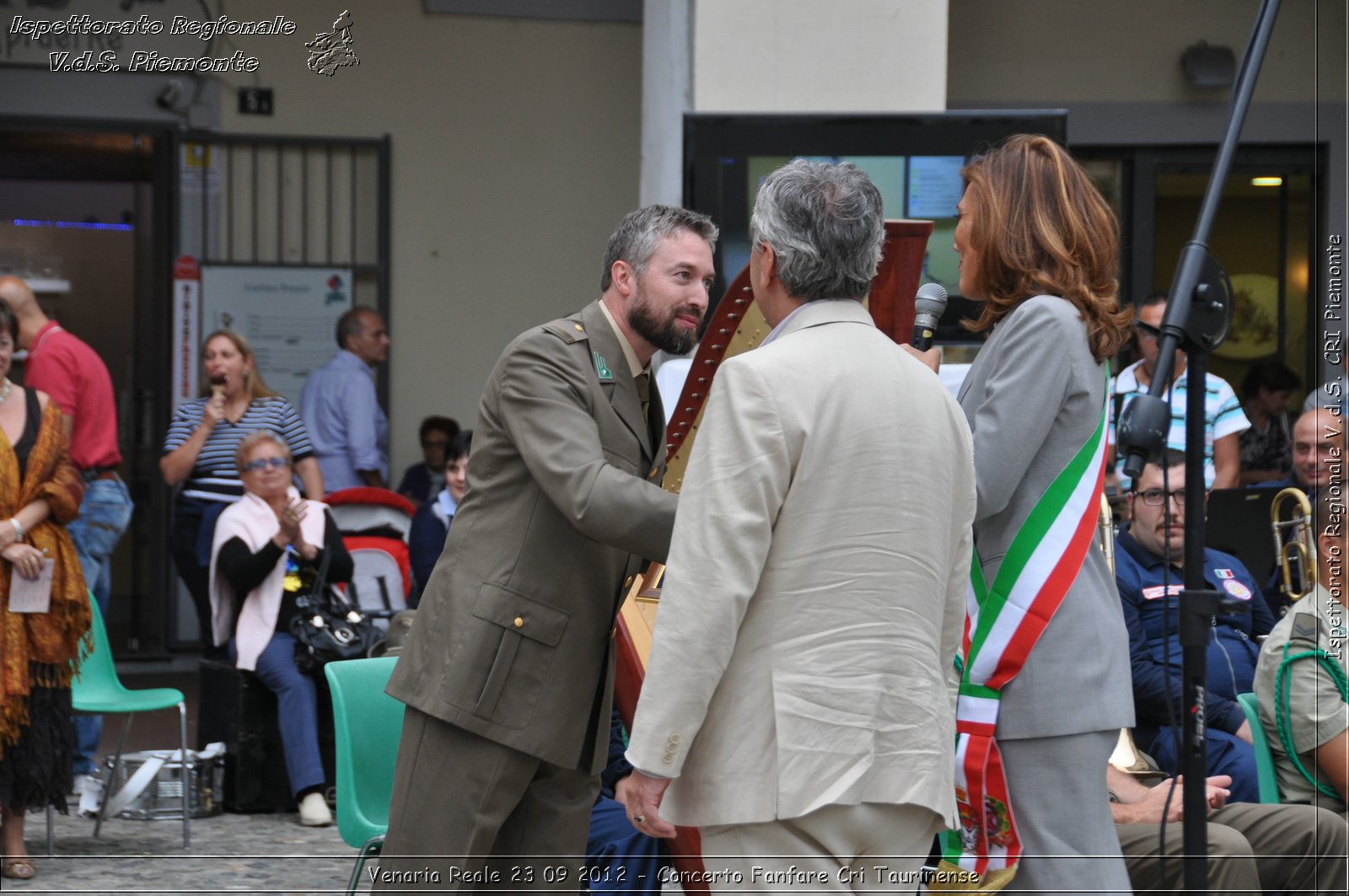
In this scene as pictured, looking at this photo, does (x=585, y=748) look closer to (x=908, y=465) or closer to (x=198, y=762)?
(x=908, y=465)

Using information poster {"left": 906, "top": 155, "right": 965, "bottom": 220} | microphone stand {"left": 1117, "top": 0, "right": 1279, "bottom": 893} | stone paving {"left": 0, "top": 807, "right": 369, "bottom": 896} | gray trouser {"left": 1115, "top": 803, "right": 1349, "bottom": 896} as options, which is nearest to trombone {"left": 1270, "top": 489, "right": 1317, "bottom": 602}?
gray trouser {"left": 1115, "top": 803, "right": 1349, "bottom": 896}

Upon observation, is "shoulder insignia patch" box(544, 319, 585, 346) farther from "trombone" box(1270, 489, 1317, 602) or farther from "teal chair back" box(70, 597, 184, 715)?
"teal chair back" box(70, 597, 184, 715)

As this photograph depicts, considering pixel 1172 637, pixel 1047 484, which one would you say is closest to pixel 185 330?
pixel 1172 637

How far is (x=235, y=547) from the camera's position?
5879 mm

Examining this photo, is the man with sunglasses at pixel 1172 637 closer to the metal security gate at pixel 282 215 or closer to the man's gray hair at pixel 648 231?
the man's gray hair at pixel 648 231

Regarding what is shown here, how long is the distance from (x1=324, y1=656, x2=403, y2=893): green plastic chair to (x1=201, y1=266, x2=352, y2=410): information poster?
499cm

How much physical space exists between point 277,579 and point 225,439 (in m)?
0.95

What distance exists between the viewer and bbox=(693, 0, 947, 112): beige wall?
654cm

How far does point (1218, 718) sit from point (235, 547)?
141 inches

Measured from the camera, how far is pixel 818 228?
233cm

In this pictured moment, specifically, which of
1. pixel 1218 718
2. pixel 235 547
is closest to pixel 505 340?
pixel 235 547

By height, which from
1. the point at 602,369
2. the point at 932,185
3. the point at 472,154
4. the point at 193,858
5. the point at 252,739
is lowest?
the point at 193,858

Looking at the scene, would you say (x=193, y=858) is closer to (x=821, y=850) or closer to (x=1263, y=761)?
(x=1263, y=761)

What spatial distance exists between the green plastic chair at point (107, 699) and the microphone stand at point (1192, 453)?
3.70 metres
